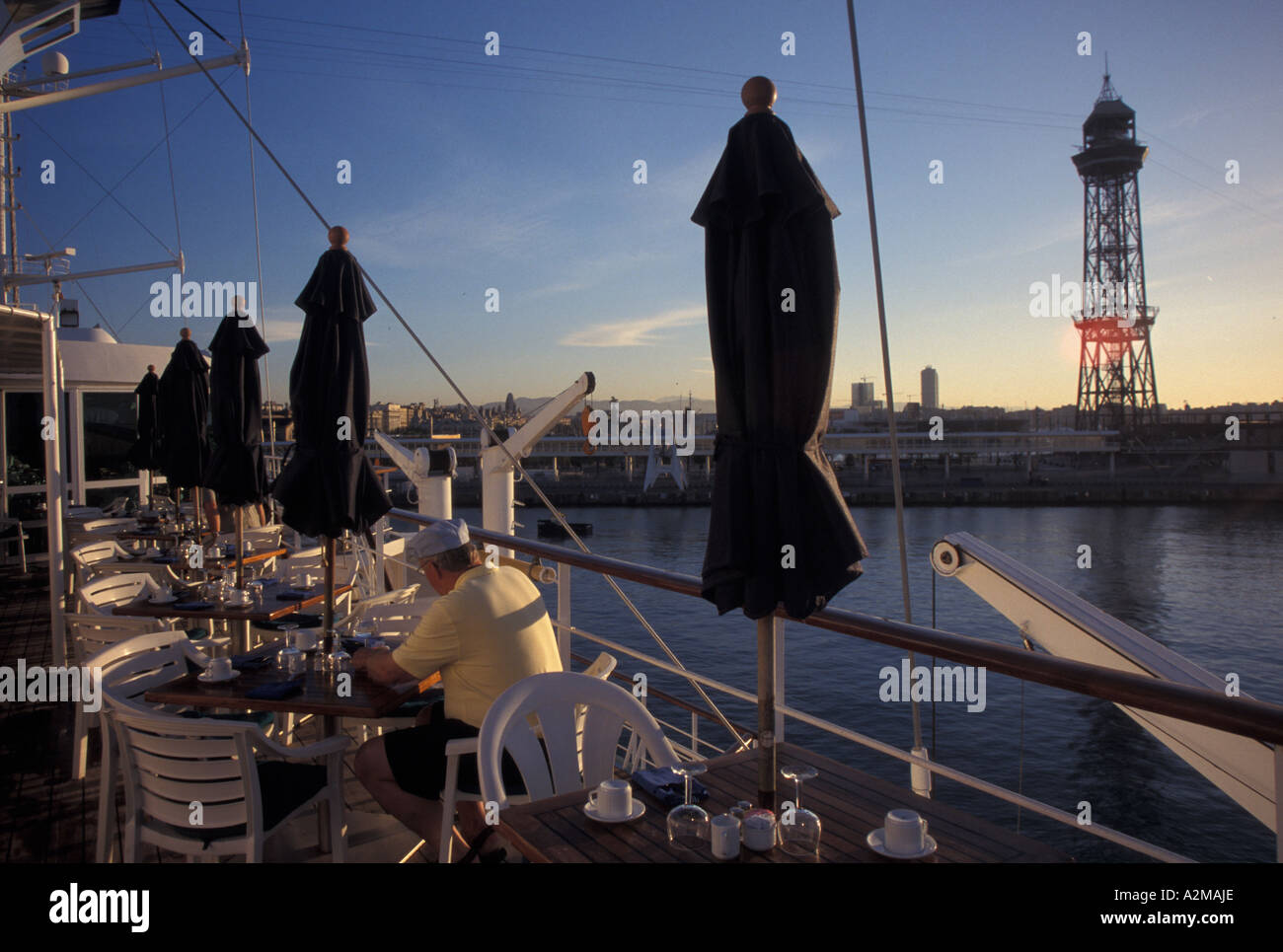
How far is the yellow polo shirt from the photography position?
2.49m

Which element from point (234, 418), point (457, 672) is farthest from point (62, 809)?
point (234, 418)

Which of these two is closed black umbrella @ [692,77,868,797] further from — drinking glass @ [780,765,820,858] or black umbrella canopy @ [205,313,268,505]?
black umbrella canopy @ [205,313,268,505]

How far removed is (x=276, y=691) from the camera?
266 centimetres

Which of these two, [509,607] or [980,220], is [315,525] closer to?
[509,607]

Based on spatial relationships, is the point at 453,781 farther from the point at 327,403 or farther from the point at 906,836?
the point at 327,403

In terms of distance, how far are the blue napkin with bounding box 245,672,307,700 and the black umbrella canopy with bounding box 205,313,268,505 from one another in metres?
2.50

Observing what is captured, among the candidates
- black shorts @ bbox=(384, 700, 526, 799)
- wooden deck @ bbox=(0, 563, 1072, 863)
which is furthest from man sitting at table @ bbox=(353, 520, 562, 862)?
wooden deck @ bbox=(0, 563, 1072, 863)

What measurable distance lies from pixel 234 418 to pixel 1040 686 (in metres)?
8.28

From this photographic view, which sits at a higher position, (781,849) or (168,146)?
(168,146)

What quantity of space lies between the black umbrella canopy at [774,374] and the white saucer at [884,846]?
0.46 meters

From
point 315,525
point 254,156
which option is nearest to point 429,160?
point 254,156

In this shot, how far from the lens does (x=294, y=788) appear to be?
7.88ft

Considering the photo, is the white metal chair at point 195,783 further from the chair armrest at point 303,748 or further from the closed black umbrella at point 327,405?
the closed black umbrella at point 327,405

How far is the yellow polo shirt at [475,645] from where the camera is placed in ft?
8.16
